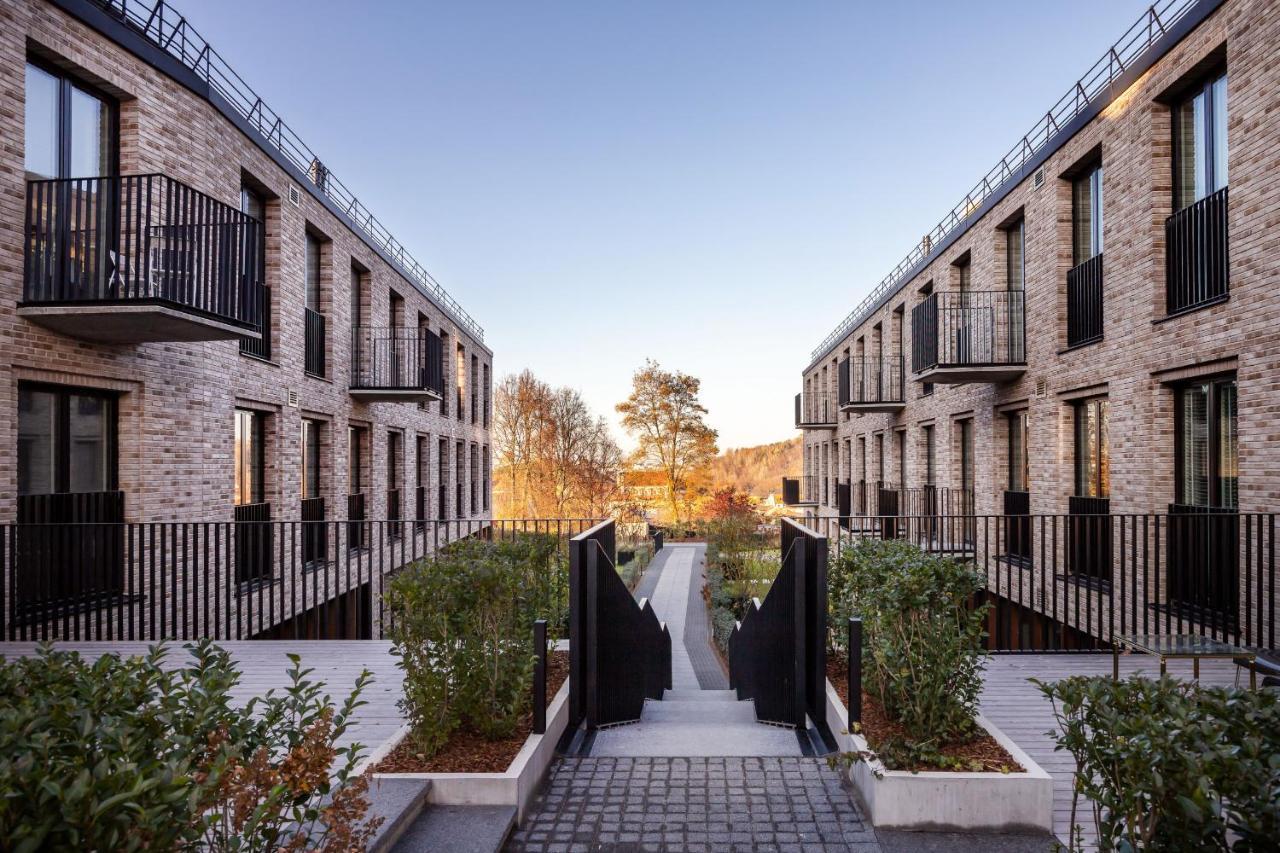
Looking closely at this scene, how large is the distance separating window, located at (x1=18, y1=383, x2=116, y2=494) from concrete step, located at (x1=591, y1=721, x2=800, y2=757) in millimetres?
6380

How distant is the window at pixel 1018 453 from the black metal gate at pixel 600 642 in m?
8.63

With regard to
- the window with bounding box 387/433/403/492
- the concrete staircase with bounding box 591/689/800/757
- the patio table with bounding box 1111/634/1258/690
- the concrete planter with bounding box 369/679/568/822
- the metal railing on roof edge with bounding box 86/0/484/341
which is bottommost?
the concrete staircase with bounding box 591/689/800/757

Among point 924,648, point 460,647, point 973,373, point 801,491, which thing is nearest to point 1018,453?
point 973,373

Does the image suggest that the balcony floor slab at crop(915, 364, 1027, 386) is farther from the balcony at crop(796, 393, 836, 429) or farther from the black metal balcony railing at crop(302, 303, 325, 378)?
the balcony at crop(796, 393, 836, 429)

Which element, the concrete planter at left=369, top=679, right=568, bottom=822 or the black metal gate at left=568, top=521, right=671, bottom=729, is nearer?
the concrete planter at left=369, top=679, right=568, bottom=822

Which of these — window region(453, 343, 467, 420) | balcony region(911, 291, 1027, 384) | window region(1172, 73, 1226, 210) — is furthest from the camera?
window region(453, 343, 467, 420)

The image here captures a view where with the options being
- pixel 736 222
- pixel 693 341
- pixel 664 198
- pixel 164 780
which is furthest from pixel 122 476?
pixel 693 341

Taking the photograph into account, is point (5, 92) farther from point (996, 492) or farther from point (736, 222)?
point (736, 222)

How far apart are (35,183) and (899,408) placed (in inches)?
663

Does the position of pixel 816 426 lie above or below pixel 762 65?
below

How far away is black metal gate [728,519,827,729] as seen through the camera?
5113mm

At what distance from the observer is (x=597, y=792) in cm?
400

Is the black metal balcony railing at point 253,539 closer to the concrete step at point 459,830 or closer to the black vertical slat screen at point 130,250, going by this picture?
the black vertical slat screen at point 130,250

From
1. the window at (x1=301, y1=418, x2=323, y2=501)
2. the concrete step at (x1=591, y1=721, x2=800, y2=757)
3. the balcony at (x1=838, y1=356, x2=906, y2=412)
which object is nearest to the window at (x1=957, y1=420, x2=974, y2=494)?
the balcony at (x1=838, y1=356, x2=906, y2=412)
